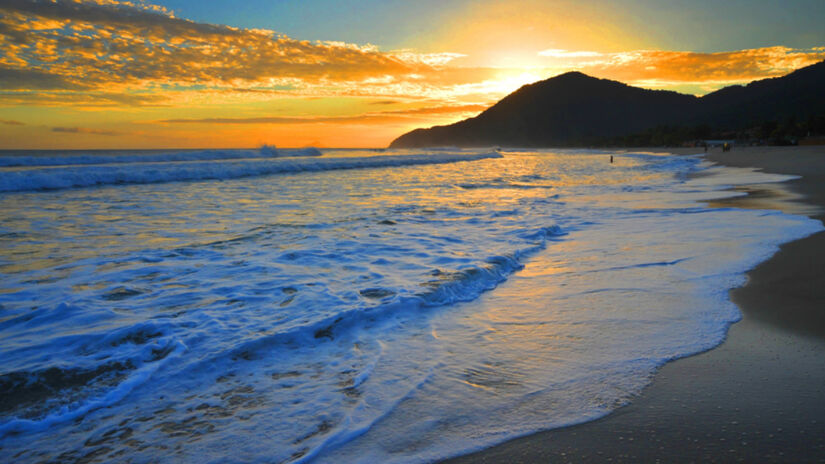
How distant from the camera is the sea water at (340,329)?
96.2 inches

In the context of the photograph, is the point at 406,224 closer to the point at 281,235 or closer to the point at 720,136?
the point at 281,235

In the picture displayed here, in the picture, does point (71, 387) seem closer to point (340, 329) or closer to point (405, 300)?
point (340, 329)

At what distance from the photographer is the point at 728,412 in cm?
246

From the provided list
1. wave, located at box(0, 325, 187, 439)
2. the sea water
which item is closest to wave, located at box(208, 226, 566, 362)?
the sea water

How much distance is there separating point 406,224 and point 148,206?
7.66 m

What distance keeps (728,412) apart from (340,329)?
2790 millimetres

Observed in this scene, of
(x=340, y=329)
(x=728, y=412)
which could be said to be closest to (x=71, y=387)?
(x=340, y=329)

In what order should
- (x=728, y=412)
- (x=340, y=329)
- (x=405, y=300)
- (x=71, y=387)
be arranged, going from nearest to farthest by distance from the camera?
(x=728, y=412), (x=71, y=387), (x=340, y=329), (x=405, y=300)

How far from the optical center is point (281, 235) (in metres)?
7.83

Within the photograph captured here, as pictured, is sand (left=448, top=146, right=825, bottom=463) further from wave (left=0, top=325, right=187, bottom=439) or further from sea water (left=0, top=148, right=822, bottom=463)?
wave (left=0, top=325, right=187, bottom=439)

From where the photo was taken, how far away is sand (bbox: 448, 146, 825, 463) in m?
2.15

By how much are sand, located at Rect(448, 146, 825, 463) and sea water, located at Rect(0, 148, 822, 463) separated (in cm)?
12

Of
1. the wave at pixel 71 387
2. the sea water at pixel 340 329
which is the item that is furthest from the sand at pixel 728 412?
the wave at pixel 71 387

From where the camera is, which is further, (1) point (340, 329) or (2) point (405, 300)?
(2) point (405, 300)
